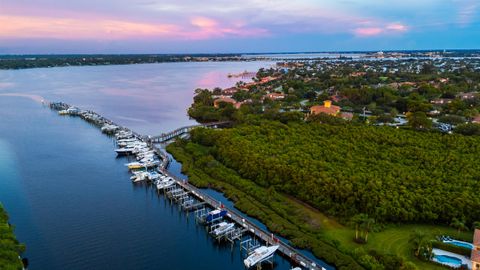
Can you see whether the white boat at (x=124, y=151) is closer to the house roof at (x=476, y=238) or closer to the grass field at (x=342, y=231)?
the grass field at (x=342, y=231)

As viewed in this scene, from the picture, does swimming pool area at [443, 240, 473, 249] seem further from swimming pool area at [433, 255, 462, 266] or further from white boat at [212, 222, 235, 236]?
white boat at [212, 222, 235, 236]

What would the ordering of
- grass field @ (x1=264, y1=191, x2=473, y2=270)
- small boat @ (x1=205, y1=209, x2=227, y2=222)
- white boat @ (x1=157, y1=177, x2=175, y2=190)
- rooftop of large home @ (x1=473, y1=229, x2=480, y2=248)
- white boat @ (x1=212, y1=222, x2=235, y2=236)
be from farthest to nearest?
white boat @ (x1=157, y1=177, x2=175, y2=190)
small boat @ (x1=205, y1=209, x2=227, y2=222)
white boat @ (x1=212, y1=222, x2=235, y2=236)
grass field @ (x1=264, y1=191, x2=473, y2=270)
rooftop of large home @ (x1=473, y1=229, x2=480, y2=248)

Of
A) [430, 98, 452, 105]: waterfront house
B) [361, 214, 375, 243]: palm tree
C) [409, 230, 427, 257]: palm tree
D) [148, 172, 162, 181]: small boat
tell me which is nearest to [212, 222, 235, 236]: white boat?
[361, 214, 375, 243]: palm tree

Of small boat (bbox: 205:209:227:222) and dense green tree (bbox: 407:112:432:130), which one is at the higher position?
dense green tree (bbox: 407:112:432:130)

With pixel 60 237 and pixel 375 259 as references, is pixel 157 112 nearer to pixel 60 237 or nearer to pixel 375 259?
pixel 60 237

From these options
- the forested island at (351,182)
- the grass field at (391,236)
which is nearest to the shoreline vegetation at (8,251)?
the forested island at (351,182)

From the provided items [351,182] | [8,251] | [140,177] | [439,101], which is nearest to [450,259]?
[351,182]
